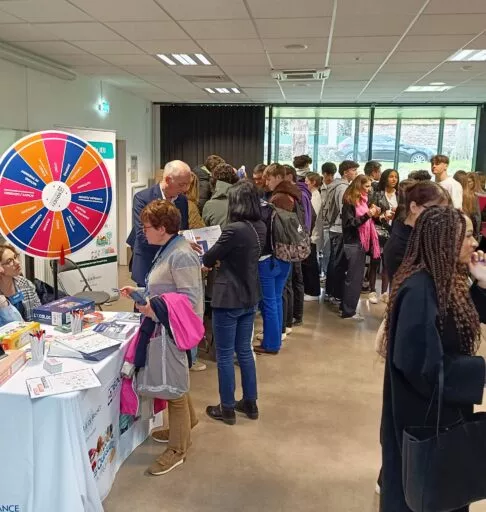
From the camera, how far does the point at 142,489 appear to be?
242cm

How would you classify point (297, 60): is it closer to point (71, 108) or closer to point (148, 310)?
point (71, 108)

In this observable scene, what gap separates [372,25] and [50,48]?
2.80 metres

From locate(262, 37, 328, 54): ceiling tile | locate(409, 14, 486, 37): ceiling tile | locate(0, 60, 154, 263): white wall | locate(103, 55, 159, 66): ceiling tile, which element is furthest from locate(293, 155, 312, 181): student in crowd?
locate(0, 60, 154, 263): white wall

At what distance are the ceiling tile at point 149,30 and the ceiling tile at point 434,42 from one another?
1.81 meters

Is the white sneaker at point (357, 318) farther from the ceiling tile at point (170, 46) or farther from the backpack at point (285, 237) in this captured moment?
the ceiling tile at point (170, 46)

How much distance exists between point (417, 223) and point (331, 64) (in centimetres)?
389

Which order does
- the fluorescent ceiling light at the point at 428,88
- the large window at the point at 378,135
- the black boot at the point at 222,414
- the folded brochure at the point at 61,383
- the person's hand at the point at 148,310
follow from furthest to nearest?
the large window at the point at 378,135 < the fluorescent ceiling light at the point at 428,88 < the black boot at the point at 222,414 < the person's hand at the point at 148,310 < the folded brochure at the point at 61,383

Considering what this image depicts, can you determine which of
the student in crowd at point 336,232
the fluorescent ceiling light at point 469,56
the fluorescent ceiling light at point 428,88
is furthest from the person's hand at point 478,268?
the fluorescent ceiling light at point 428,88

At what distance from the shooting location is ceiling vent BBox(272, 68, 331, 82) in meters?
5.43

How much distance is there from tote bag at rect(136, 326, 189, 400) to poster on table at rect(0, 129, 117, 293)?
0.60m

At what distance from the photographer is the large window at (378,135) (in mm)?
8922

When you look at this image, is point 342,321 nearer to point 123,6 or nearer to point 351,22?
point 351,22

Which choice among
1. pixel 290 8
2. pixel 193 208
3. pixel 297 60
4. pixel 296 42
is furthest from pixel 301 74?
pixel 193 208

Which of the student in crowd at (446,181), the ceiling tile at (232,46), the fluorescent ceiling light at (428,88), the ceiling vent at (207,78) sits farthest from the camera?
the fluorescent ceiling light at (428,88)
